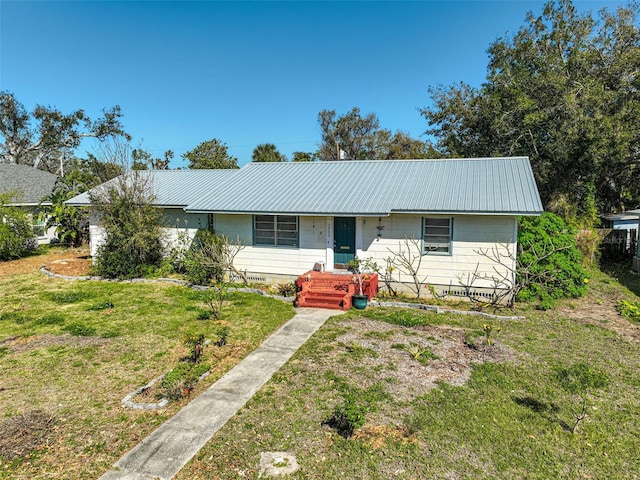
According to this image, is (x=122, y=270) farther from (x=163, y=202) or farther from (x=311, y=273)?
(x=311, y=273)

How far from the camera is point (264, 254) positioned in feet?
47.5

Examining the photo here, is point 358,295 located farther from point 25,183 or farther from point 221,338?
point 25,183

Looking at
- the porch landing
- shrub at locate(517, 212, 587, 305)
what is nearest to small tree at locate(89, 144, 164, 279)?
the porch landing

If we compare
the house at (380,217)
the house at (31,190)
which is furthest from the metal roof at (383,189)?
the house at (31,190)

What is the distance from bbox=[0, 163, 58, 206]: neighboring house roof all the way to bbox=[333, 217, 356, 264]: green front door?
61.8 feet

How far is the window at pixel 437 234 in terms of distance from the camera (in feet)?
41.0

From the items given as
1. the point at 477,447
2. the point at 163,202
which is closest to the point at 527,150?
the point at 163,202

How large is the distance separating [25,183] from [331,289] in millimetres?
23734

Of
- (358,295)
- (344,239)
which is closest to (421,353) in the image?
(358,295)

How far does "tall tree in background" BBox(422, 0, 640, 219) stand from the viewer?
64.5ft

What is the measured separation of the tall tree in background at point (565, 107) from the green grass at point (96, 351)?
18266 millimetres

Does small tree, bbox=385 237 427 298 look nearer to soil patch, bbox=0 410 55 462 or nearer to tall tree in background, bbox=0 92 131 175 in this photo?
soil patch, bbox=0 410 55 462

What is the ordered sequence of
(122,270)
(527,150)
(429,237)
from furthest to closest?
(527,150) → (122,270) → (429,237)

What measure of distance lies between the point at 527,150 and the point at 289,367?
22595mm
